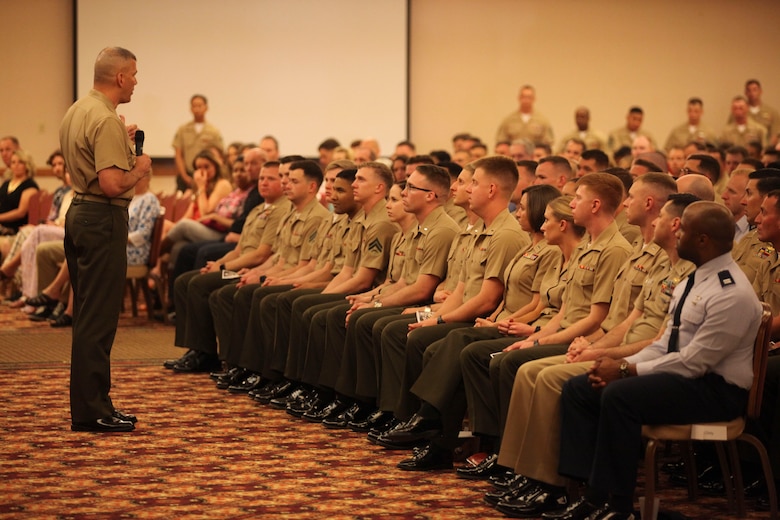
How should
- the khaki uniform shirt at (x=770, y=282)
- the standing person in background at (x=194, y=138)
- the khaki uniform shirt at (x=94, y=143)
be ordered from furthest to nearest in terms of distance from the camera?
the standing person in background at (x=194, y=138)
the khaki uniform shirt at (x=94, y=143)
the khaki uniform shirt at (x=770, y=282)

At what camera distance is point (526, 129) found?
43.8 feet

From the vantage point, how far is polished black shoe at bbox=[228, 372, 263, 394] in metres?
6.63

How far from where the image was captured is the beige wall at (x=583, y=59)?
14.6m

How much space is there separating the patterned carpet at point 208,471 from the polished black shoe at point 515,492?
50 mm

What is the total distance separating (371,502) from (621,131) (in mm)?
10036

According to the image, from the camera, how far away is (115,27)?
13445 millimetres

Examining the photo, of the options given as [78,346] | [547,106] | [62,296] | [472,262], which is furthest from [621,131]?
[78,346]

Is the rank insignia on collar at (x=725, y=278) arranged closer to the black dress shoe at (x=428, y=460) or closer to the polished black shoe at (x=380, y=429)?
the black dress shoe at (x=428, y=460)

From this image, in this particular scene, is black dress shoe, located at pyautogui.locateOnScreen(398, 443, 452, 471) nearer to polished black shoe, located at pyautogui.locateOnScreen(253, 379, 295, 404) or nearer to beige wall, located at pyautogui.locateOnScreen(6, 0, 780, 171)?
polished black shoe, located at pyautogui.locateOnScreen(253, 379, 295, 404)

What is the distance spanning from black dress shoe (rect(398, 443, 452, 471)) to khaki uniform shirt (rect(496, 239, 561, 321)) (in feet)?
2.25

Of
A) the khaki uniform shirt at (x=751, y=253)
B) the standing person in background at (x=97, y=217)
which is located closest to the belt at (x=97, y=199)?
the standing person in background at (x=97, y=217)

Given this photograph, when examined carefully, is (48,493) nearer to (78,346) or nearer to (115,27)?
(78,346)

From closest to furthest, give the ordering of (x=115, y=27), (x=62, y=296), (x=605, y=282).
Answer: (x=605, y=282) < (x=62, y=296) < (x=115, y=27)

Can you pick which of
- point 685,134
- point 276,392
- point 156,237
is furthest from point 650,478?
point 685,134
